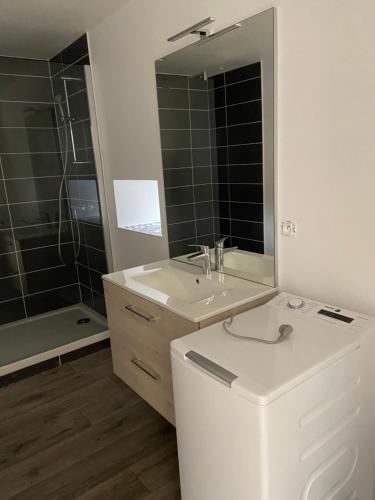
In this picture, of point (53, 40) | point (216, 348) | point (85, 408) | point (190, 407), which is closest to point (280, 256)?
point (216, 348)

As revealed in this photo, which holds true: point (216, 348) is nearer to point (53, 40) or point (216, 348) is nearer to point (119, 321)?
point (119, 321)

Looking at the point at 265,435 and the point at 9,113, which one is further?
the point at 9,113

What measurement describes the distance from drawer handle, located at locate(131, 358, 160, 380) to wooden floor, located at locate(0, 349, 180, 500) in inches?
14.3

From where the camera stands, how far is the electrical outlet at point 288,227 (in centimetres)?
171

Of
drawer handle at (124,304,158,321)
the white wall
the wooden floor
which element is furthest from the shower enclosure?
the white wall

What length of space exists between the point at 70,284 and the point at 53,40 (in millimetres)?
2121

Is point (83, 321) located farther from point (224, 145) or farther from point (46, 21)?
point (46, 21)

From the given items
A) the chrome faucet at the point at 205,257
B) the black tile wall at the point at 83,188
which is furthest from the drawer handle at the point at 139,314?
the black tile wall at the point at 83,188

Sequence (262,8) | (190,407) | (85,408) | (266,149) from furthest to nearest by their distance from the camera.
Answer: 1. (85,408)
2. (266,149)
3. (262,8)
4. (190,407)

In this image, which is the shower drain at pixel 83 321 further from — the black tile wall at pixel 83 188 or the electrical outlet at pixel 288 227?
the electrical outlet at pixel 288 227

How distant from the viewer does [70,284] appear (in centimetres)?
379

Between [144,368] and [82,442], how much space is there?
526 mm

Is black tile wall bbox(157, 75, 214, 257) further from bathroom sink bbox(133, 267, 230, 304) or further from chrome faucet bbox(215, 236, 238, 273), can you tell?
bathroom sink bbox(133, 267, 230, 304)

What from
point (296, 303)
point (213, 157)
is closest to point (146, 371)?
point (296, 303)
